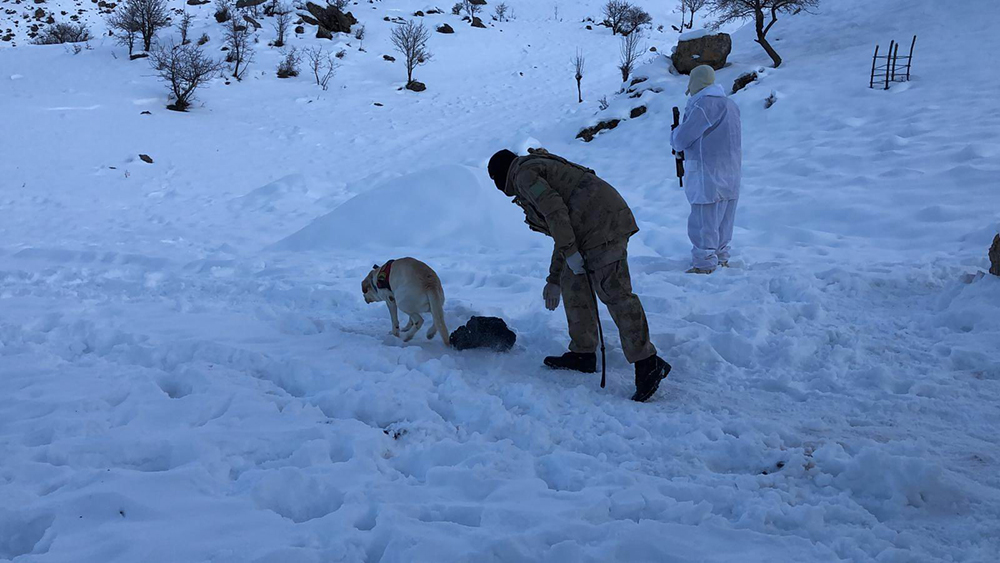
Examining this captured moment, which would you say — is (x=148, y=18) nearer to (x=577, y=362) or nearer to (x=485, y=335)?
(x=485, y=335)

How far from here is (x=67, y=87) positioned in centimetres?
2112

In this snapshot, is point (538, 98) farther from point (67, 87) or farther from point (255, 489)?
point (255, 489)

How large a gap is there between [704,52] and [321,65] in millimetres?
15926

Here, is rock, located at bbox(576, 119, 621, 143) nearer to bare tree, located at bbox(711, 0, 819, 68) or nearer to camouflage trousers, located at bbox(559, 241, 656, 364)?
bare tree, located at bbox(711, 0, 819, 68)

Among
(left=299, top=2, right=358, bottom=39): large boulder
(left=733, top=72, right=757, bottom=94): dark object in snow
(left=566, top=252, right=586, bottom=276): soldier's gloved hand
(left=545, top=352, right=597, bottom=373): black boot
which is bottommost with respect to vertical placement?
(left=545, top=352, right=597, bottom=373): black boot

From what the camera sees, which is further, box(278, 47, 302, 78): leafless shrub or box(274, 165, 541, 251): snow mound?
box(278, 47, 302, 78): leafless shrub

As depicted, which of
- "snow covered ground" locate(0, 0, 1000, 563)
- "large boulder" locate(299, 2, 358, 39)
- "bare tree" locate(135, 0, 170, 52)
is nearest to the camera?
"snow covered ground" locate(0, 0, 1000, 563)

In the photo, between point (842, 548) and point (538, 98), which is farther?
point (538, 98)

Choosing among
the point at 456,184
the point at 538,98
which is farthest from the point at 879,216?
the point at 538,98

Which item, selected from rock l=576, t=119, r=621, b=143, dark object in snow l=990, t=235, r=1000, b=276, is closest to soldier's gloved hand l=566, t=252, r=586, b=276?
dark object in snow l=990, t=235, r=1000, b=276

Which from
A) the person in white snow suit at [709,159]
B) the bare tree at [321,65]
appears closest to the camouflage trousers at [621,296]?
the person in white snow suit at [709,159]

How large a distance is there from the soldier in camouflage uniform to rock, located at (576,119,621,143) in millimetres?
12602

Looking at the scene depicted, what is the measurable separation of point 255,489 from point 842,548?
2.33m

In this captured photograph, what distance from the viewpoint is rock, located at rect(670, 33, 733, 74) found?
58.1 feet
